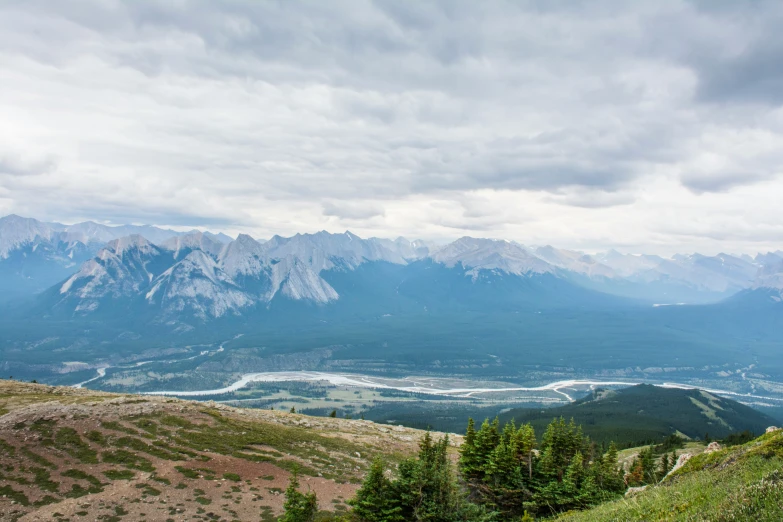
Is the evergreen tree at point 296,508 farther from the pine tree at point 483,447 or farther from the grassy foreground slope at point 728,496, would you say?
the pine tree at point 483,447

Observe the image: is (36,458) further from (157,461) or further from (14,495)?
(157,461)

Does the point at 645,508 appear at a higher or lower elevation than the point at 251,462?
higher

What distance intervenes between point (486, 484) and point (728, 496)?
32.8 metres

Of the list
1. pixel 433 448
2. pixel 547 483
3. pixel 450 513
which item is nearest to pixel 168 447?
pixel 433 448

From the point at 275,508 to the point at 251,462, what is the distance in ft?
37.4

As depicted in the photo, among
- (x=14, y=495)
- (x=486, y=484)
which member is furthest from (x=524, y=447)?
(x=14, y=495)

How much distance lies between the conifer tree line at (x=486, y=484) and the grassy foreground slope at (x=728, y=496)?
12245 mm

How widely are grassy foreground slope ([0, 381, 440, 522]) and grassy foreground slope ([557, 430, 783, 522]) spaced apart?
31225mm

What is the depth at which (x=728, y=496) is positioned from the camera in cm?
1797

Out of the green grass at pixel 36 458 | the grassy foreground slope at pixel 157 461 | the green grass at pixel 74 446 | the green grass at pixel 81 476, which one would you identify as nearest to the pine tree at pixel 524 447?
the grassy foreground slope at pixel 157 461

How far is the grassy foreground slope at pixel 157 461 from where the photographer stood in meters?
40.4

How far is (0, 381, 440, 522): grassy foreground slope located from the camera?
40375mm

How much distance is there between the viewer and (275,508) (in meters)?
43.9

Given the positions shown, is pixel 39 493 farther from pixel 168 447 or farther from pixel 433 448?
pixel 433 448
